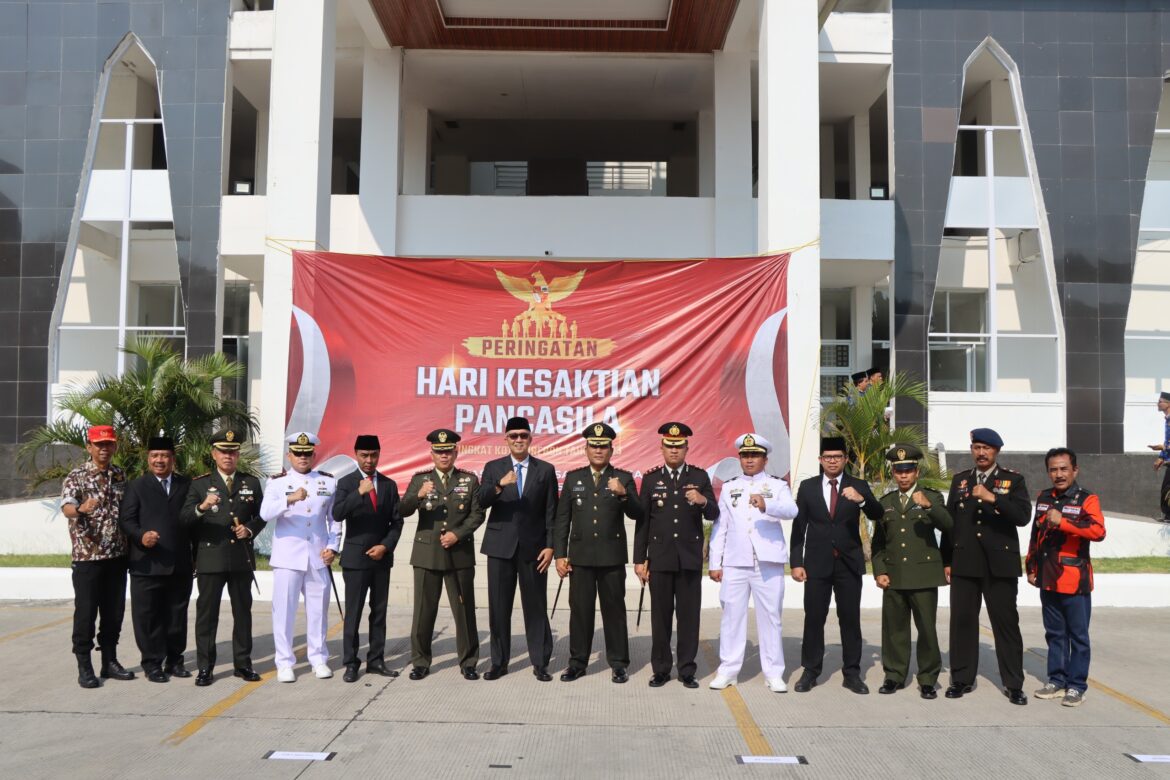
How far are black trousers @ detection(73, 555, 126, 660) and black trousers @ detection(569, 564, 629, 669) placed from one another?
3098 millimetres

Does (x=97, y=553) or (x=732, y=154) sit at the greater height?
(x=732, y=154)

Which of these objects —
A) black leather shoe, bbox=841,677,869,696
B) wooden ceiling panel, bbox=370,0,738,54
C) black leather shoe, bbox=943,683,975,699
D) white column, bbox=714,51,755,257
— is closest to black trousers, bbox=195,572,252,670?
black leather shoe, bbox=841,677,869,696

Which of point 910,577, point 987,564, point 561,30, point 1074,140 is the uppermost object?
point 561,30

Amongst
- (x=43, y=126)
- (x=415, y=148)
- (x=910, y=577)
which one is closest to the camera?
(x=910, y=577)

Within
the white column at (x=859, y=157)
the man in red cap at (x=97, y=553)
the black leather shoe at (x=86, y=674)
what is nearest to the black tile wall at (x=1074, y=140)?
the white column at (x=859, y=157)

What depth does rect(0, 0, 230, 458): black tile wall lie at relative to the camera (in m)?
16.3

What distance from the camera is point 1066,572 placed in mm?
6301

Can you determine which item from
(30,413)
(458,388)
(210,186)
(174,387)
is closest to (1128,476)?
(458,388)

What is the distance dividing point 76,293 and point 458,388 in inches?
410

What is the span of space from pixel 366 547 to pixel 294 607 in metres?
0.66

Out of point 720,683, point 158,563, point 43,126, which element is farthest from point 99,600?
point 43,126

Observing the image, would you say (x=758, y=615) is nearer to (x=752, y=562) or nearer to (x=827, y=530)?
(x=752, y=562)

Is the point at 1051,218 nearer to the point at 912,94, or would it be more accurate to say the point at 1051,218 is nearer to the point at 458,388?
the point at 912,94

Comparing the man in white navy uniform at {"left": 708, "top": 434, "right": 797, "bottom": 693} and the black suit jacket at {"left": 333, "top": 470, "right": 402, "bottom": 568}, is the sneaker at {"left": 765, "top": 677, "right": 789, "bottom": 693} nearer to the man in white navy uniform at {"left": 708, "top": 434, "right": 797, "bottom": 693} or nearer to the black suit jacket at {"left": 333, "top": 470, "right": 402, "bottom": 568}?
the man in white navy uniform at {"left": 708, "top": 434, "right": 797, "bottom": 693}
